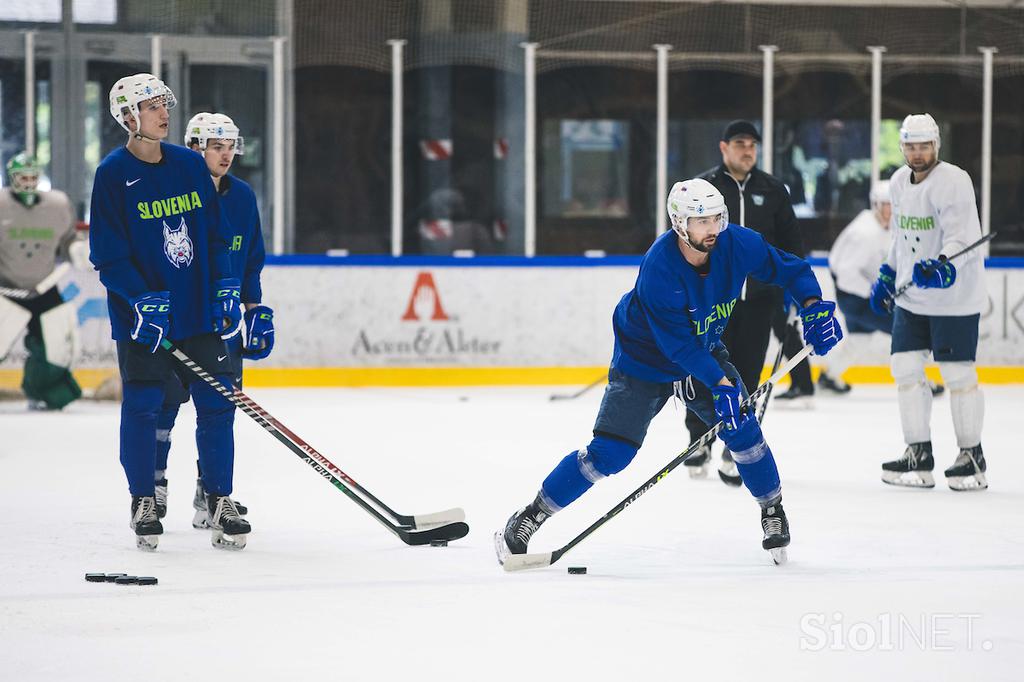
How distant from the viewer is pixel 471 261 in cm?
922

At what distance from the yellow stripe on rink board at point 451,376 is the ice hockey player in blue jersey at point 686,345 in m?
5.07

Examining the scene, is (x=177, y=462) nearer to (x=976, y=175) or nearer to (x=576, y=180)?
(x=576, y=180)

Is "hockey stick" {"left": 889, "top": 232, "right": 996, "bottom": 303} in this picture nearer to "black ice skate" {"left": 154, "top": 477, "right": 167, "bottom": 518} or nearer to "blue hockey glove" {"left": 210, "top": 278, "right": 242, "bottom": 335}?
"blue hockey glove" {"left": 210, "top": 278, "right": 242, "bottom": 335}

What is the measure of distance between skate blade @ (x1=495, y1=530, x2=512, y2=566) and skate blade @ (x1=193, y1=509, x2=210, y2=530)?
0.92m

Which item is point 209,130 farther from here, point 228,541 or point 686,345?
point 686,345

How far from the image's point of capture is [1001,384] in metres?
9.14

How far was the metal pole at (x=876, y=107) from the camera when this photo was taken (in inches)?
384

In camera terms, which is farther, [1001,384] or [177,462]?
[1001,384]

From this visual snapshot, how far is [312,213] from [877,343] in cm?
344

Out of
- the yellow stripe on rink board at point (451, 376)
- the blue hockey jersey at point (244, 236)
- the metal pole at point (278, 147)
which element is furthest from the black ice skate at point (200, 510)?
the metal pole at point (278, 147)

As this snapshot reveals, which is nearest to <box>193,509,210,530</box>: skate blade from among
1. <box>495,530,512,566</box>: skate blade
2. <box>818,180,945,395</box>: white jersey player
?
<box>495,530,512,566</box>: skate blade

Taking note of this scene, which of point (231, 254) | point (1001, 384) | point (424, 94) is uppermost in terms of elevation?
point (424, 94)

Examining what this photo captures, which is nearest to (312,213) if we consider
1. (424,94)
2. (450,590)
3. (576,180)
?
(424,94)

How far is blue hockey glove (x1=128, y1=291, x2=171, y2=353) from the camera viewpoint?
A: 148 inches
